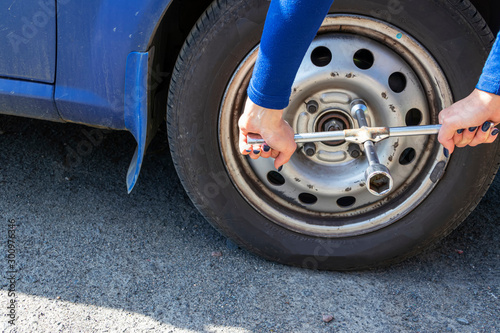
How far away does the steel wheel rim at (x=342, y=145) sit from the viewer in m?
1.68

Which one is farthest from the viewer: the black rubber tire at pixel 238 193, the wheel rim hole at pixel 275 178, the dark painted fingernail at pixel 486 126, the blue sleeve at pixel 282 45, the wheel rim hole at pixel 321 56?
the wheel rim hole at pixel 275 178

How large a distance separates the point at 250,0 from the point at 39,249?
125 cm

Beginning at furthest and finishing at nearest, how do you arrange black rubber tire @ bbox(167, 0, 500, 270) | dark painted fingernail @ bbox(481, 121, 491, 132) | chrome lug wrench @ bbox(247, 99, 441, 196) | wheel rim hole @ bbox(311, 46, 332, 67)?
wheel rim hole @ bbox(311, 46, 332, 67)
black rubber tire @ bbox(167, 0, 500, 270)
chrome lug wrench @ bbox(247, 99, 441, 196)
dark painted fingernail @ bbox(481, 121, 491, 132)

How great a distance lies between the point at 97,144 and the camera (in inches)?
105

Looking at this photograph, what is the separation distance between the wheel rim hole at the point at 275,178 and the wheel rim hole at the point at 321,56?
1.48ft

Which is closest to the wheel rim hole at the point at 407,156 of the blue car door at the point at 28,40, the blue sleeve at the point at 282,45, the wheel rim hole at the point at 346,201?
the wheel rim hole at the point at 346,201

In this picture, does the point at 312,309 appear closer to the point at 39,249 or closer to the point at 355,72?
the point at 355,72

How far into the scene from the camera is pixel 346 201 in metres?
1.91

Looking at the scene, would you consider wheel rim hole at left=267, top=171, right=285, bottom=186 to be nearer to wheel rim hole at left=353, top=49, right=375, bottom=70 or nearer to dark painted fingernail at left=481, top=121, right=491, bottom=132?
wheel rim hole at left=353, top=49, right=375, bottom=70

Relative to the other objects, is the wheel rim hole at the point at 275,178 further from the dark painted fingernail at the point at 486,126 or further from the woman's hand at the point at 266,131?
the dark painted fingernail at the point at 486,126

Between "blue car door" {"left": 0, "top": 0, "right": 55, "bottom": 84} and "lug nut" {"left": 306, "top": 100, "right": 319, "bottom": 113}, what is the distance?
92 centimetres

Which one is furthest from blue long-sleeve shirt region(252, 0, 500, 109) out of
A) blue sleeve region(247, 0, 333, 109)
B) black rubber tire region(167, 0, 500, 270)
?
black rubber tire region(167, 0, 500, 270)

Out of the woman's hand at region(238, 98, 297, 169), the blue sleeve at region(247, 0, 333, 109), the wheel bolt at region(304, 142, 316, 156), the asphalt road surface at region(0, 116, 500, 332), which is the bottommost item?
the asphalt road surface at region(0, 116, 500, 332)

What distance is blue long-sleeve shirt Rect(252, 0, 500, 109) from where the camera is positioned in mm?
1064
